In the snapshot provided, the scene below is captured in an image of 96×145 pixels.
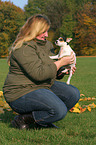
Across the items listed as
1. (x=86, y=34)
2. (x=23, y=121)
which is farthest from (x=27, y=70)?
(x=86, y=34)

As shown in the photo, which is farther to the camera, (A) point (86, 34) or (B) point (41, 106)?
(A) point (86, 34)

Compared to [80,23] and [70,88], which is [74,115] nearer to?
[70,88]

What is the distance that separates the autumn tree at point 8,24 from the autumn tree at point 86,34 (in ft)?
38.3

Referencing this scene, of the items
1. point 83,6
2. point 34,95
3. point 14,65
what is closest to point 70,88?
point 34,95

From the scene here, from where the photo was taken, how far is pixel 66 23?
4675 centimetres

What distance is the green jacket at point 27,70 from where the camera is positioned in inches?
114

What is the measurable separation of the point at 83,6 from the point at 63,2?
4627mm

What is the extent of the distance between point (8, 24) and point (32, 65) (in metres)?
46.3

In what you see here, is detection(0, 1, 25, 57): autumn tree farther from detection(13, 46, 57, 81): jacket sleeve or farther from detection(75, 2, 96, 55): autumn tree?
detection(13, 46, 57, 81): jacket sleeve

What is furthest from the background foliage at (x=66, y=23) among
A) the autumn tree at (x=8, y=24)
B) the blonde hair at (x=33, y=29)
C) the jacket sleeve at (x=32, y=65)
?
the jacket sleeve at (x=32, y=65)

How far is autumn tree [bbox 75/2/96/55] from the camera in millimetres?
45188

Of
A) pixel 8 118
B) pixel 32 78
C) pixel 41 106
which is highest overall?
pixel 32 78

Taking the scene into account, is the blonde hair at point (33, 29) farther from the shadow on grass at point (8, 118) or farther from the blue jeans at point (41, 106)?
the shadow on grass at point (8, 118)

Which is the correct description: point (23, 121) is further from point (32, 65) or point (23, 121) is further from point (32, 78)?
point (32, 65)
